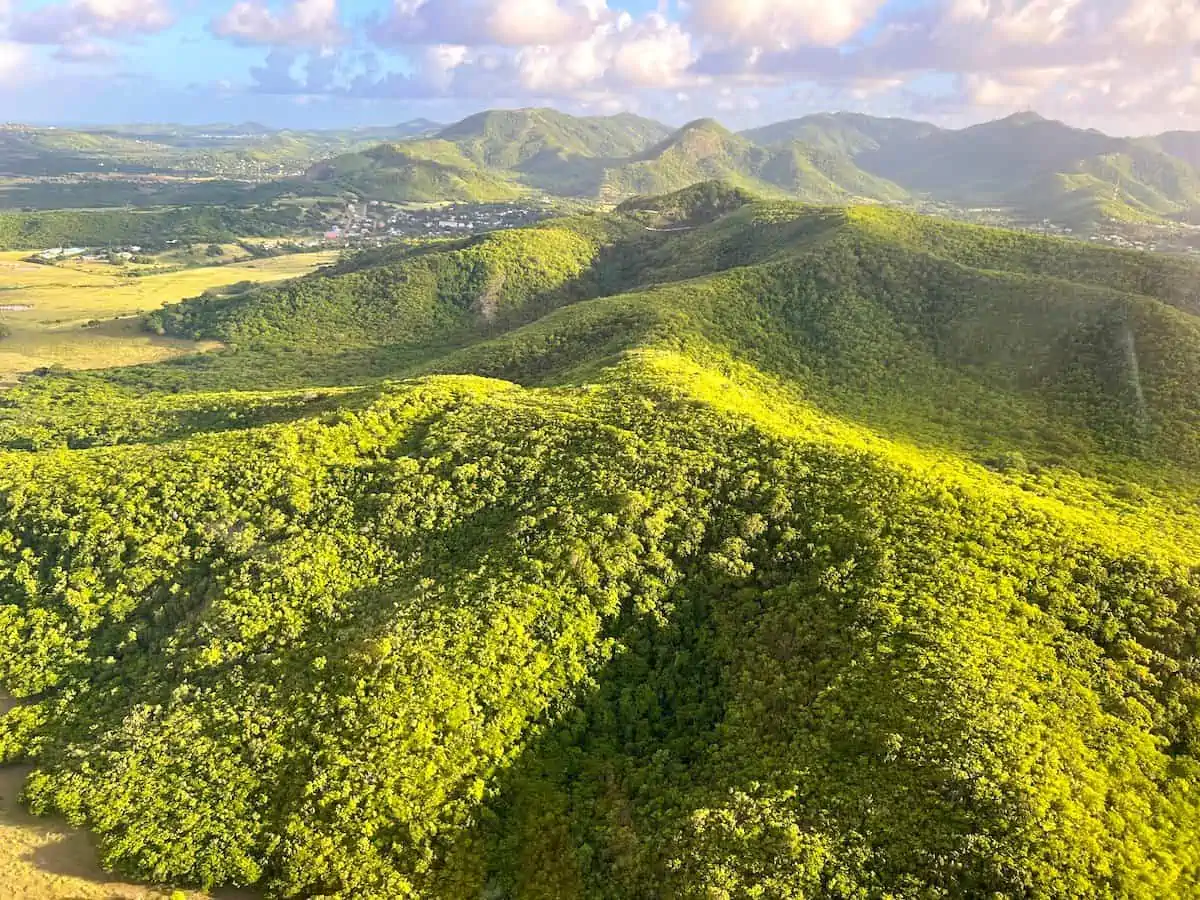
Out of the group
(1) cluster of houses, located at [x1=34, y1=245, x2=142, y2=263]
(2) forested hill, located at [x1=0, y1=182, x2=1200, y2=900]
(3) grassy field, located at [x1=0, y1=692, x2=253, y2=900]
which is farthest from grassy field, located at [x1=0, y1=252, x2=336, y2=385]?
(3) grassy field, located at [x1=0, y1=692, x2=253, y2=900]

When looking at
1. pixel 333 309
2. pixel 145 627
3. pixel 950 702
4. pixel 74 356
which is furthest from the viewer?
pixel 333 309

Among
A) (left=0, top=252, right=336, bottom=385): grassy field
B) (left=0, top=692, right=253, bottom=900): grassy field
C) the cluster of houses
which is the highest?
the cluster of houses

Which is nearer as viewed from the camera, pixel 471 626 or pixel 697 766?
pixel 697 766

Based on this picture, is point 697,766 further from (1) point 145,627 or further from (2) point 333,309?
(2) point 333,309

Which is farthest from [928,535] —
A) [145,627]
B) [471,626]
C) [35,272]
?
[35,272]

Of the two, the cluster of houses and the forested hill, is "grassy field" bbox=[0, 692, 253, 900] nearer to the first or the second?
the forested hill

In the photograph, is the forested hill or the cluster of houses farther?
the cluster of houses

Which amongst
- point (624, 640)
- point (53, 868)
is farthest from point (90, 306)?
point (624, 640)

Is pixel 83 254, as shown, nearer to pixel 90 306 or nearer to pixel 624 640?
pixel 90 306
